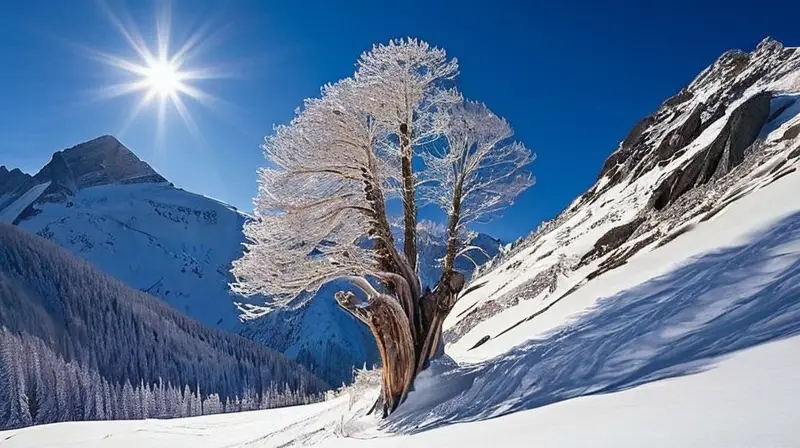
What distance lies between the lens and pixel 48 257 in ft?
422

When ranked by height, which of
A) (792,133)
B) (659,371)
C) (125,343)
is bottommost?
(659,371)

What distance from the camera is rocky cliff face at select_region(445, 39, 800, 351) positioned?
48.8 ft

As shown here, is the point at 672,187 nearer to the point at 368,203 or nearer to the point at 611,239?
the point at 611,239

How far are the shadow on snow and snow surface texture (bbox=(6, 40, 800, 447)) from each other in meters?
0.03

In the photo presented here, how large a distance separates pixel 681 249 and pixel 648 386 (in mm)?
7742

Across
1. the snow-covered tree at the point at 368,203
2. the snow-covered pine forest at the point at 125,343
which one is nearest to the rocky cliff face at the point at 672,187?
the snow-covered tree at the point at 368,203

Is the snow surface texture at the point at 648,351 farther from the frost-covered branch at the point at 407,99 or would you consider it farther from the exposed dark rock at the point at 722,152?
the frost-covered branch at the point at 407,99

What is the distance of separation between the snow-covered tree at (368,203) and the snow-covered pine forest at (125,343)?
83052 millimetres

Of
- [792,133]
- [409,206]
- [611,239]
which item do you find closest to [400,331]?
[409,206]

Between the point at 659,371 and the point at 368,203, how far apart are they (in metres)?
6.35

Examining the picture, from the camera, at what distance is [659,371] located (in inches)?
197

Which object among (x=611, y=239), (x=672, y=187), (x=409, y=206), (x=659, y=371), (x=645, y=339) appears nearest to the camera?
(x=659, y=371)

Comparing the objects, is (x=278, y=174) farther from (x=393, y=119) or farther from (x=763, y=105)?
(x=763, y=105)

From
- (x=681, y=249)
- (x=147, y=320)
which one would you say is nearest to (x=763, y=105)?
(x=681, y=249)
